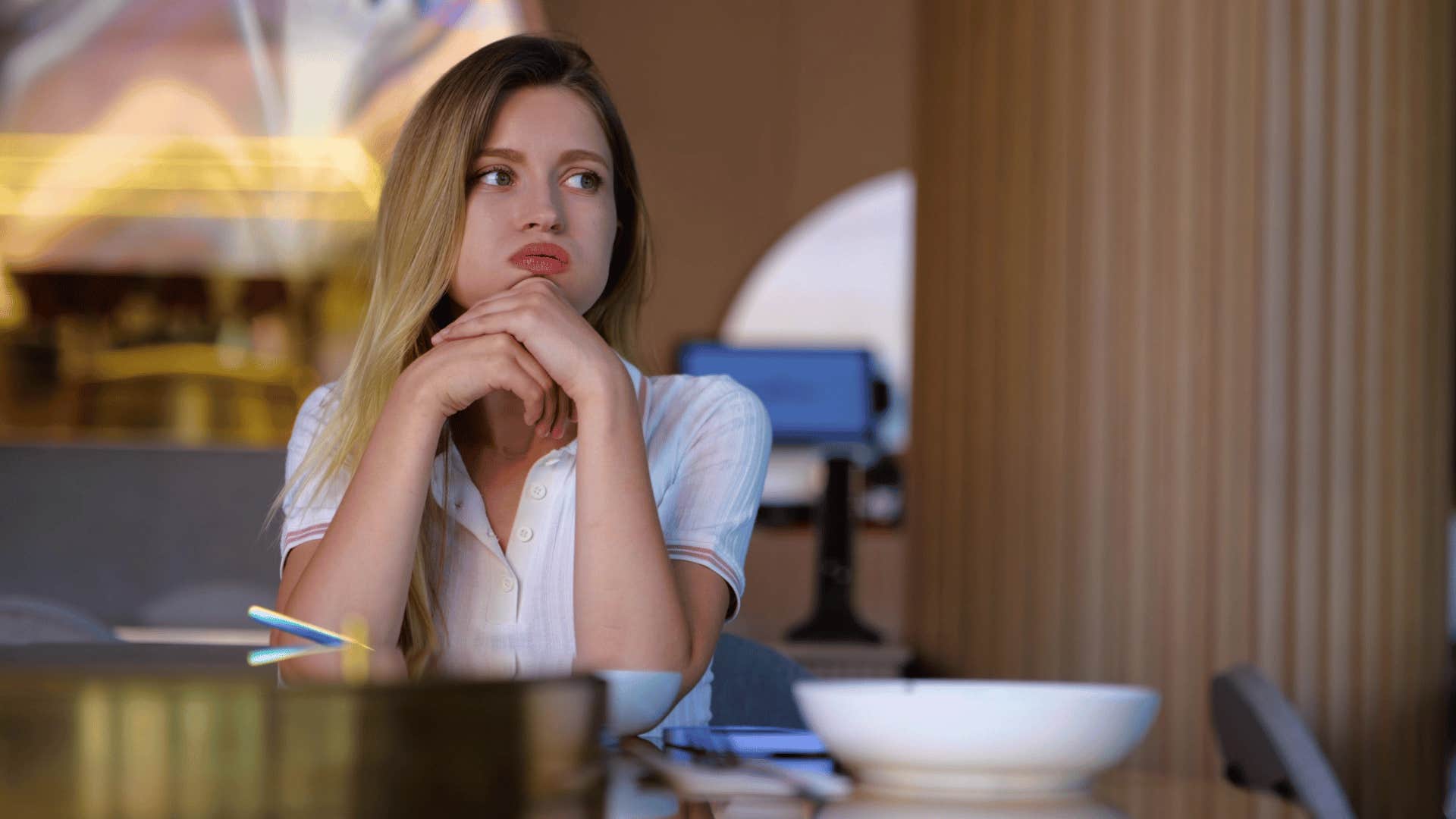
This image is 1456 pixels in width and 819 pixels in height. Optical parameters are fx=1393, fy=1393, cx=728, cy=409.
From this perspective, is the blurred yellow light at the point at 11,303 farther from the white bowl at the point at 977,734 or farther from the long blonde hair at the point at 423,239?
the white bowl at the point at 977,734

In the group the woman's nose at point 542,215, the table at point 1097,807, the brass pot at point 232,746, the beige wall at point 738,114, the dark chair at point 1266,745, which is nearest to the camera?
the brass pot at point 232,746

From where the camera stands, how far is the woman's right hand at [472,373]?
933mm

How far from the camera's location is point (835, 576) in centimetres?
275

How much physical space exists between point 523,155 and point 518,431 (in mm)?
226

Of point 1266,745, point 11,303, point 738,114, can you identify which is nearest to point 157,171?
point 11,303

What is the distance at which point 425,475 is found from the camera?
93 centimetres

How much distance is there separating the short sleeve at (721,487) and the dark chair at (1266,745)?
56 centimetres

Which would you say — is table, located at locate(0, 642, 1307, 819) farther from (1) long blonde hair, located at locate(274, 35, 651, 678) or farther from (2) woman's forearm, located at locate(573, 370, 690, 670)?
(1) long blonde hair, located at locate(274, 35, 651, 678)

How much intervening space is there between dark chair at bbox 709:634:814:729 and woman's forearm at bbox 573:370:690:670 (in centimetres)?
18

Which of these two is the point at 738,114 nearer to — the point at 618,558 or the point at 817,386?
the point at 817,386

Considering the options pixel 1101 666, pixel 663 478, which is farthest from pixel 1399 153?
pixel 663 478

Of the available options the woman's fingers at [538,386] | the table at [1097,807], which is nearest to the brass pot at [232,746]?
the table at [1097,807]

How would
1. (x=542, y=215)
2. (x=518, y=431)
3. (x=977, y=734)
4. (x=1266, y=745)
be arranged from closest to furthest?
(x=977, y=734)
(x=542, y=215)
(x=518, y=431)
(x=1266, y=745)

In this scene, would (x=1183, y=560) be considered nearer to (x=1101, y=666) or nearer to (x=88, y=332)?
(x=1101, y=666)
